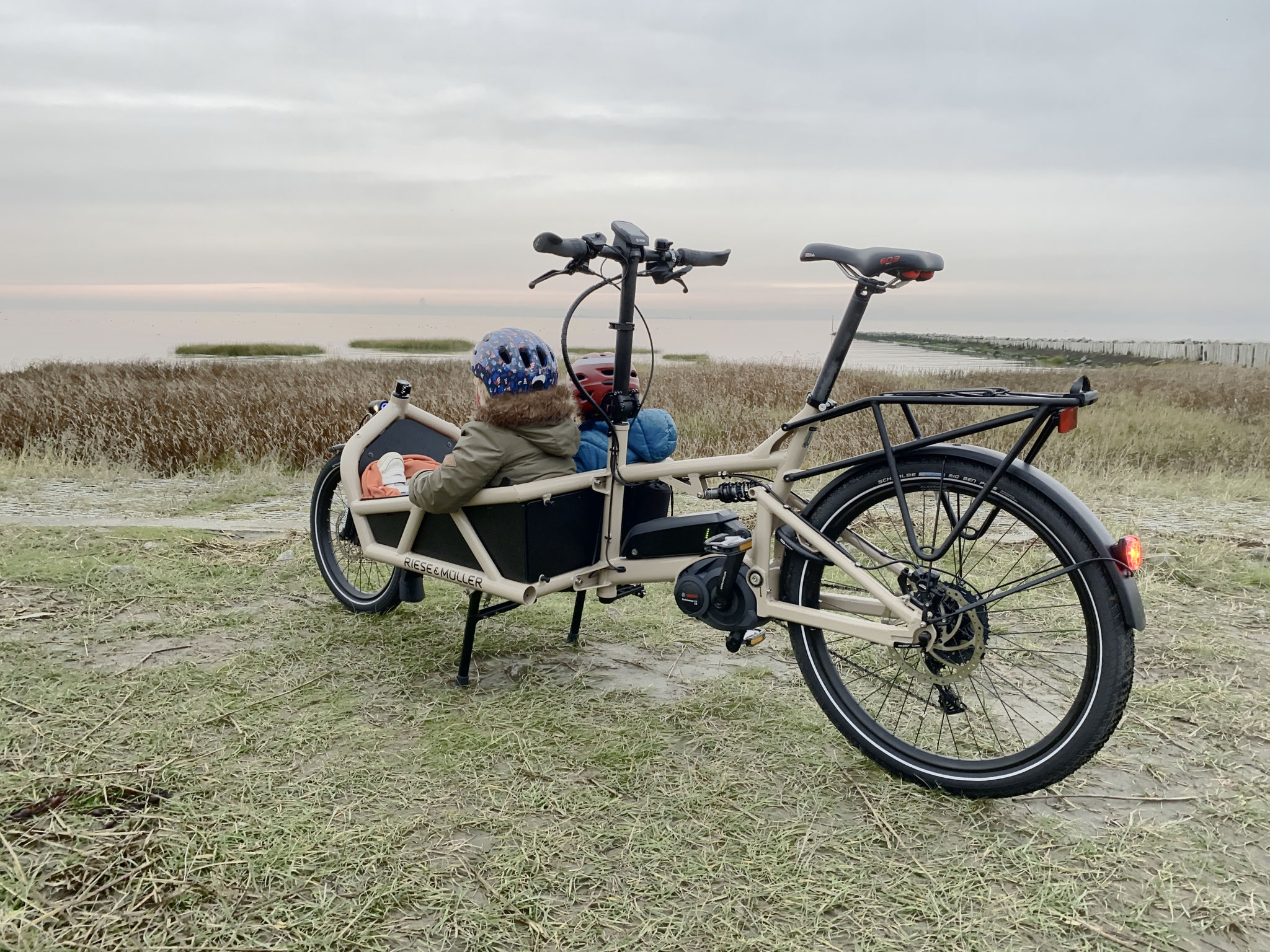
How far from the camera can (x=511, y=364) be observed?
307 centimetres

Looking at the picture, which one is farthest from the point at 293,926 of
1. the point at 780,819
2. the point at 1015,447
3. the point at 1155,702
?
the point at 1155,702

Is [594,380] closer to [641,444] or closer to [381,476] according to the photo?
[641,444]

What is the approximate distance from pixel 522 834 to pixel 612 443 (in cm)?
132

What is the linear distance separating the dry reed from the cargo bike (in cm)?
632

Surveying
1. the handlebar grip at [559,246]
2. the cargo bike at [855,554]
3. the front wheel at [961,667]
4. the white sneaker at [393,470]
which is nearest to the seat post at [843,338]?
the cargo bike at [855,554]

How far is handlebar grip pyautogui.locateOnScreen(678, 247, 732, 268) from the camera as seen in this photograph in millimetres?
3297

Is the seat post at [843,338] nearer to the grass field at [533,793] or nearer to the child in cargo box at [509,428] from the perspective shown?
the child in cargo box at [509,428]

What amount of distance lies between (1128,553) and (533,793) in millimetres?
1691

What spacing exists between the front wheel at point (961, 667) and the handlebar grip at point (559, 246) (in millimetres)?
1121

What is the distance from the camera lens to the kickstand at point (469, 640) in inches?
130

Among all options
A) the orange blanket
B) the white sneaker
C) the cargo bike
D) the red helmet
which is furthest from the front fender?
the white sneaker

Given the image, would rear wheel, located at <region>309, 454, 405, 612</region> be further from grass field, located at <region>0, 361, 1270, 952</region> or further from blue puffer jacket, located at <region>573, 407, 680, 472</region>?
blue puffer jacket, located at <region>573, 407, 680, 472</region>

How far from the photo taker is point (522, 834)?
2.34 metres

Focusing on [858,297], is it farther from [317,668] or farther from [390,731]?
[317,668]
